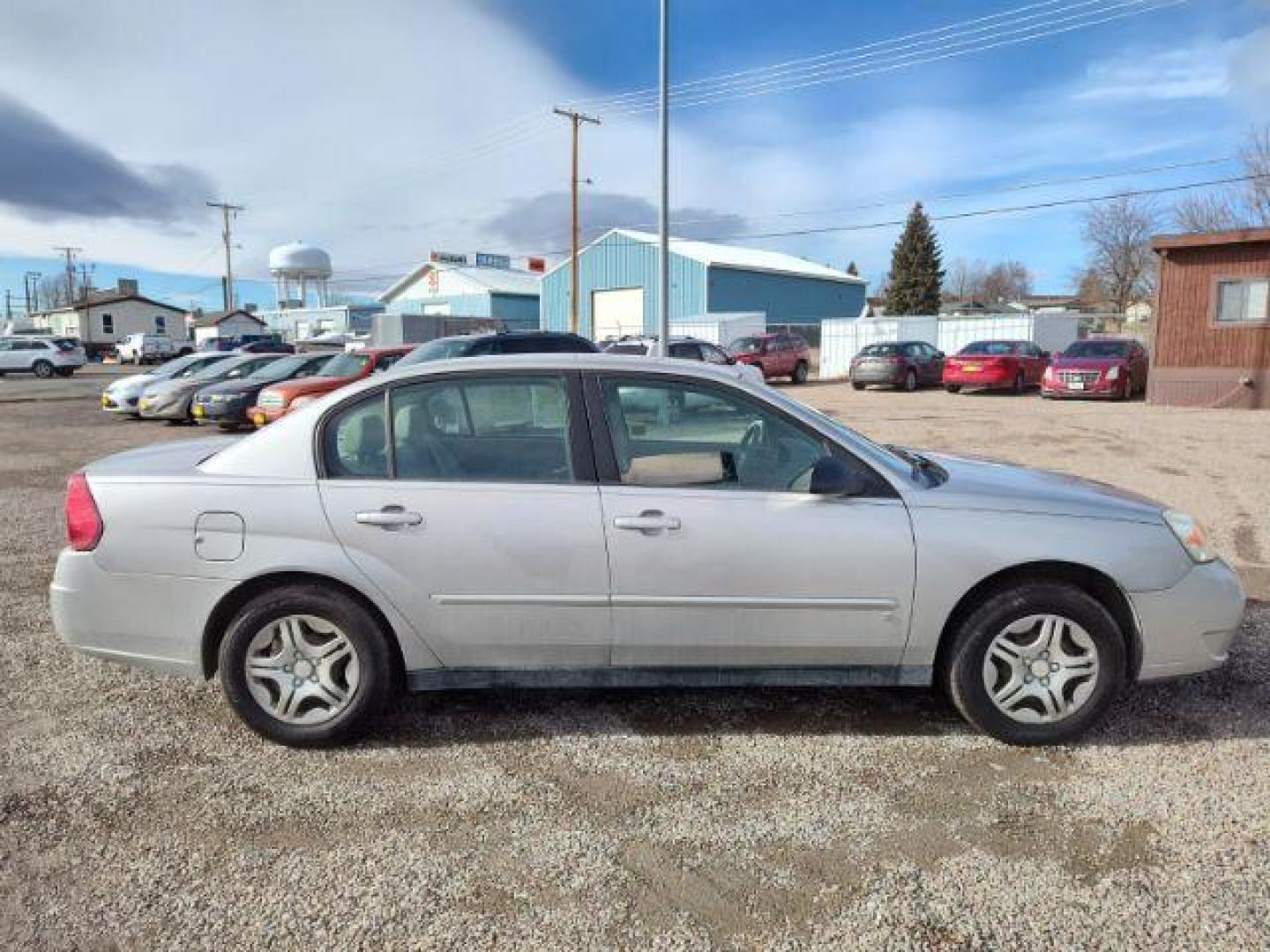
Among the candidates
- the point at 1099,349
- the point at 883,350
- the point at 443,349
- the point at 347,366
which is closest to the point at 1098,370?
the point at 1099,349

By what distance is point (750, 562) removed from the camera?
342 centimetres

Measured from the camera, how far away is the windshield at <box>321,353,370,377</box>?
1502cm

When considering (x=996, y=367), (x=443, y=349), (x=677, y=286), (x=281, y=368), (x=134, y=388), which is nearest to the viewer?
(x=443, y=349)

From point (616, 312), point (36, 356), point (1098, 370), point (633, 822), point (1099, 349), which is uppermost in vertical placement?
point (616, 312)

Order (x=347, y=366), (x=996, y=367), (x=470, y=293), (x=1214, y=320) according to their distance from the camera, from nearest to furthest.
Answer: (x=347, y=366), (x=1214, y=320), (x=996, y=367), (x=470, y=293)

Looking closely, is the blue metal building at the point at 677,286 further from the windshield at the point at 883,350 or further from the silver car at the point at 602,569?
the silver car at the point at 602,569

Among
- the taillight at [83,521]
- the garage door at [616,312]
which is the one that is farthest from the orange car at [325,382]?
the garage door at [616,312]

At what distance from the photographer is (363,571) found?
11.3 ft

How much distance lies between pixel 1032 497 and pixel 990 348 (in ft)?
73.6

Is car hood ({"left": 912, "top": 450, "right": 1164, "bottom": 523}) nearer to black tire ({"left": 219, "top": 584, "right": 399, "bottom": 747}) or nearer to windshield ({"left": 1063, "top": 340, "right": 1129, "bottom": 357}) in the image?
black tire ({"left": 219, "top": 584, "right": 399, "bottom": 747})

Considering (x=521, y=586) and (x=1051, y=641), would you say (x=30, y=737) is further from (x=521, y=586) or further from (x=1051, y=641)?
(x=1051, y=641)

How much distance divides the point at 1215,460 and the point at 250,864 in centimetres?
1221

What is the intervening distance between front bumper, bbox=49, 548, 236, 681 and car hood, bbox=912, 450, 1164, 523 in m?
2.89

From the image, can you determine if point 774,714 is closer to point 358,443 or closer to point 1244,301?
point 358,443
